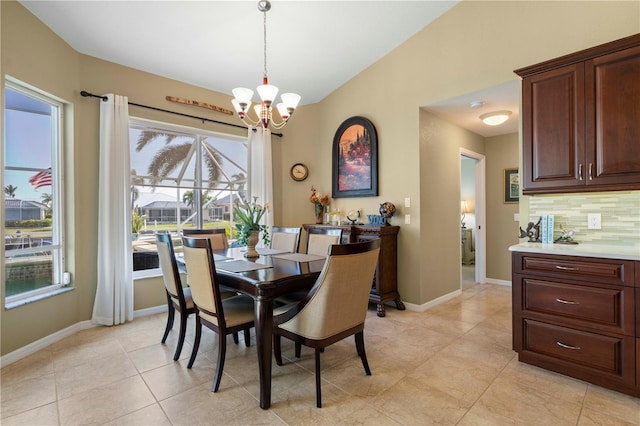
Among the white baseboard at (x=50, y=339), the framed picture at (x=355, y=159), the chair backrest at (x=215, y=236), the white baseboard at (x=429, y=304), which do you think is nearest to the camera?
the white baseboard at (x=50, y=339)

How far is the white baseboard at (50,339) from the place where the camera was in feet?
8.13

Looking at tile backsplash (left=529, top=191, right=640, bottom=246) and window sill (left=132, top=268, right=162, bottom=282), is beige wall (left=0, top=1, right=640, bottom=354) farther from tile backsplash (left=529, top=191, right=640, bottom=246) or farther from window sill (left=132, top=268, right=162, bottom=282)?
tile backsplash (left=529, top=191, right=640, bottom=246)

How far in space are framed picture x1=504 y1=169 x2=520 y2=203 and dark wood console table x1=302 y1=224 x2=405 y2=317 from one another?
2217mm

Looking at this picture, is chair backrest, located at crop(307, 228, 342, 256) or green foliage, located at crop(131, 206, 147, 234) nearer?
chair backrest, located at crop(307, 228, 342, 256)

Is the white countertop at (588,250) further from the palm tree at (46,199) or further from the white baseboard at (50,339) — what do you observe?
the palm tree at (46,199)

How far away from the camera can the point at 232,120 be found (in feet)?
14.4

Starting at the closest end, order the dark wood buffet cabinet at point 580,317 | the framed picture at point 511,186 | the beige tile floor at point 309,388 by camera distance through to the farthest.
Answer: the beige tile floor at point 309,388, the dark wood buffet cabinet at point 580,317, the framed picture at point 511,186

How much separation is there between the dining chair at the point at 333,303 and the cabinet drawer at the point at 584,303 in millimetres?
1312

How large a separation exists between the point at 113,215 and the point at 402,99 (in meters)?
3.57

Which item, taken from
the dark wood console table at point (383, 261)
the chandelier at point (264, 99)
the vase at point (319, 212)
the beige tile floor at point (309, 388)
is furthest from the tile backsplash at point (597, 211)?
the vase at point (319, 212)

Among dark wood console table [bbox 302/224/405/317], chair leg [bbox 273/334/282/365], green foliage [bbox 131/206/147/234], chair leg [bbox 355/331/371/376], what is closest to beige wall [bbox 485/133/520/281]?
dark wood console table [bbox 302/224/405/317]

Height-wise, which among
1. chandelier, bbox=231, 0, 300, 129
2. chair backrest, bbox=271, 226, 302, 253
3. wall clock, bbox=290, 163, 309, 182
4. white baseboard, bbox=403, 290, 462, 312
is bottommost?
white baseboard, bbox=403, 290, 462, 312

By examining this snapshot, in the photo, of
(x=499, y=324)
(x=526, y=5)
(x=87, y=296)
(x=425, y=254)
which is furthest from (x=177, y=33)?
(x=499, y=324)

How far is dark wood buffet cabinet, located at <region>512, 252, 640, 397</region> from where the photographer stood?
197 cm
